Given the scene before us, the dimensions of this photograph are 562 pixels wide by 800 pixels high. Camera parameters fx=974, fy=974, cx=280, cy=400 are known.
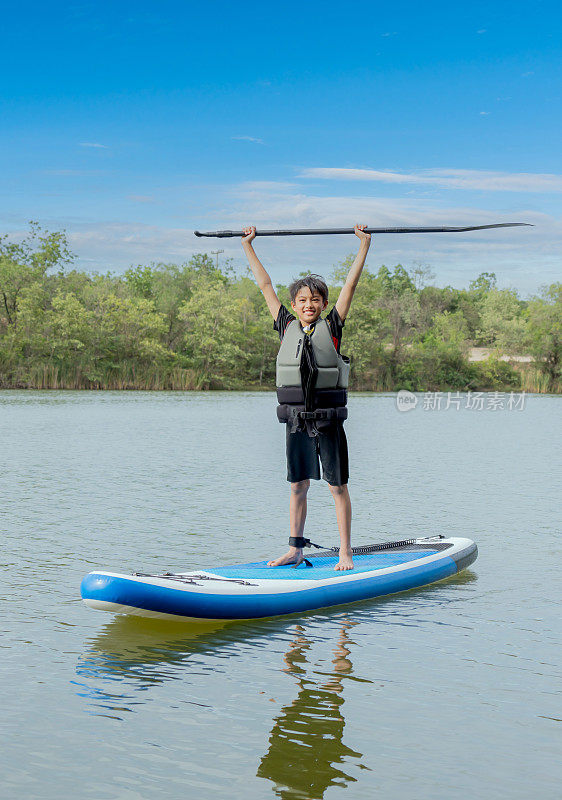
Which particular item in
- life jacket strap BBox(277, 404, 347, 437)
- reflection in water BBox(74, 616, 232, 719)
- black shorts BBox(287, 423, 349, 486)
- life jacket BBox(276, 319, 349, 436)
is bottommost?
reflection in water BBox(74, 616, 232, 719)

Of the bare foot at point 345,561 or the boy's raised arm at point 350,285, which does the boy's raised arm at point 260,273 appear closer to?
the boy's raised arm at point 350,285

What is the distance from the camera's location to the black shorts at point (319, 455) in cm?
645

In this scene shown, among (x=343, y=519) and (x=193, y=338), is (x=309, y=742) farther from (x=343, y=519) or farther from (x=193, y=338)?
(x=193, y=338)

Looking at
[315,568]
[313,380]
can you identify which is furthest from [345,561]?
[313,380]

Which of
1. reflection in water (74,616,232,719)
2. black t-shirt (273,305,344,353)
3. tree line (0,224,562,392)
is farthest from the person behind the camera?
tree line (0,224,562,392)

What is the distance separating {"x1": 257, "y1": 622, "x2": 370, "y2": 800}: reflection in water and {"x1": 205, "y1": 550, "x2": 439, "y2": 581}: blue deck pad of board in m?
1.13

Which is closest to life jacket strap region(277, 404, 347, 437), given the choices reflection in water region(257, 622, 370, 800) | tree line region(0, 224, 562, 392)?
reflection in water region(257, 622, 370, 800)

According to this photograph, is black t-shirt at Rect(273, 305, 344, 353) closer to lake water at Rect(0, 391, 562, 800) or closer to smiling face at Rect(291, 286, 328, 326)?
smiling face at Rect(291, 286, 328, 326)

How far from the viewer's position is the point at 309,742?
438 cm

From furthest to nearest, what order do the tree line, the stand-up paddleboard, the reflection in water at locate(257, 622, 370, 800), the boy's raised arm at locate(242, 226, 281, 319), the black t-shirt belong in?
the tree line < the boy's raised arm at locate(242, 226, 281, 319) < the black t-shirt < the stand-up paddleboard < the reflection in water at locate(257, 622, 370, 800)

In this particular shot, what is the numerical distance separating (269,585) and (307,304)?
6.08ft

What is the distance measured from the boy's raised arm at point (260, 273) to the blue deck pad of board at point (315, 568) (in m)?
1.75

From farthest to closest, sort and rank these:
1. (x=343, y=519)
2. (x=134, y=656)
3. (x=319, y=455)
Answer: (x=343, y=519) → (x=319, y=455) → (x=134, y=656)

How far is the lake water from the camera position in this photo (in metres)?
4.03
